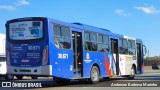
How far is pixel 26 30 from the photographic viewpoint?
17.8 metres

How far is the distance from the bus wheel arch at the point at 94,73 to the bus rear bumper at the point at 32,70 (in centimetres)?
430

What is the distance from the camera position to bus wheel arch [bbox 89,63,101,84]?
2067 cm

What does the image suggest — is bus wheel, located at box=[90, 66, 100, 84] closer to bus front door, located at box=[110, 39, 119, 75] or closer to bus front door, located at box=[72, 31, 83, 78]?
bus front door, located at box=[72, 31, 83, 78]

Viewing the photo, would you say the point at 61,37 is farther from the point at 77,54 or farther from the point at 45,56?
the point at 77,54

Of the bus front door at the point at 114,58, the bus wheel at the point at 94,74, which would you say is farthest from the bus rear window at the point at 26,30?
the bus front door at the point at 114,58

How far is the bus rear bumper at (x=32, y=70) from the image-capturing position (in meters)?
16.9

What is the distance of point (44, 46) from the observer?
17.1m

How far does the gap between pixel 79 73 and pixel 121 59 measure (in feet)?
21.3

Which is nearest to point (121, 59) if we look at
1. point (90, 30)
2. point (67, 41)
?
point (90, 30)

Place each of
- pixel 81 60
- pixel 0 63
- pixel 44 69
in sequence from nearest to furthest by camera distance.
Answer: pixel 44 69
pixel 81 60
pixel 0 63

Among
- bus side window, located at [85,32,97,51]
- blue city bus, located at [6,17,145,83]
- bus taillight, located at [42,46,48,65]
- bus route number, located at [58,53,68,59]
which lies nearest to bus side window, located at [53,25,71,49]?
blue city bus, located at [6,17,145,83]

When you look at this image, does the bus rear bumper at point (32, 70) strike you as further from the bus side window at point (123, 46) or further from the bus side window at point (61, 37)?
Result: the bus side window at point (123, 46)

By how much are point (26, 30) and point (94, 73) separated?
17.4 ft

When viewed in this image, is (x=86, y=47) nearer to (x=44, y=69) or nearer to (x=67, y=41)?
(x=67, y=41)
